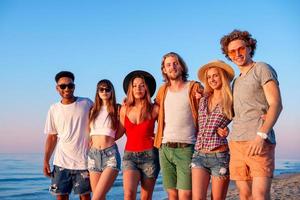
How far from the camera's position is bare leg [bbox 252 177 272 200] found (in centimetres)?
439

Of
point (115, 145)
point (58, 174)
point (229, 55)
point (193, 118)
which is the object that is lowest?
point (58, 174)

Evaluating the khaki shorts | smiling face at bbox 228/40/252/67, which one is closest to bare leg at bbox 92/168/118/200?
the khaki shorts

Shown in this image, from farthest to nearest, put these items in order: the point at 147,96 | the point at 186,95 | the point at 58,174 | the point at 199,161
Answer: the point at 58,174 → the point at 147,96 → the point at 186,95 → the point at 199,161

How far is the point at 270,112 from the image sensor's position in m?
4.32

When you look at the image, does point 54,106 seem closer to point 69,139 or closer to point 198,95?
point 69,139

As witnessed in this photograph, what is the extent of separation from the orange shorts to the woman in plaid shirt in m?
0.30

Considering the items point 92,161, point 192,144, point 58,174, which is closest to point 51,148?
point 58,174

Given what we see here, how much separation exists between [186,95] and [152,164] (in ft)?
3.52

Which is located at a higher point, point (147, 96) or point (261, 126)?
point (147, 96)

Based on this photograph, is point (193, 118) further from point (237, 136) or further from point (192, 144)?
point (237, 136)

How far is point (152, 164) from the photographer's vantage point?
572 cm

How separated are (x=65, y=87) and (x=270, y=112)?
335 centimetres

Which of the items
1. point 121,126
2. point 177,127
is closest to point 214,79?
point 177,127

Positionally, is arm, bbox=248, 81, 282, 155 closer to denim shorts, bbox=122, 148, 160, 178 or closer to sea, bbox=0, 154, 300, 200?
denim shorts, bbox=122, 148, 160, 178
